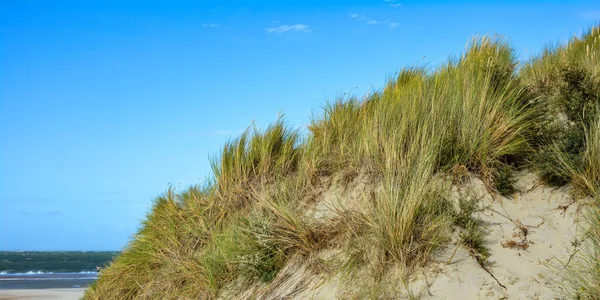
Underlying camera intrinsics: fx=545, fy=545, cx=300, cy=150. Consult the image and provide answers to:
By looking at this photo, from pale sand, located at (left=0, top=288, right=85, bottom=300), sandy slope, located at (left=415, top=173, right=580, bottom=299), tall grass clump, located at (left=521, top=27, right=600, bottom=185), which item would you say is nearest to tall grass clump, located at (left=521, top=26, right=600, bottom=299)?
tall grass clump, located at (left=521, top=27, right=600, bottom=185)

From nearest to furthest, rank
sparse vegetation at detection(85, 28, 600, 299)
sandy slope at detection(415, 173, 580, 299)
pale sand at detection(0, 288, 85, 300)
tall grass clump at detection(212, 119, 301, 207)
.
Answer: sandy slope at detection(415, 173, 580, 299) → sparse vegetation at detection(85, 28, 600, 299) → tall grass clump at detection(212, 119, 301, 207) → pale sand at detection(0, 288, 85, 300)

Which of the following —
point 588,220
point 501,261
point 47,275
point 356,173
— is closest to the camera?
point 501,261

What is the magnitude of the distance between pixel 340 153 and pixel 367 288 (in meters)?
2.64

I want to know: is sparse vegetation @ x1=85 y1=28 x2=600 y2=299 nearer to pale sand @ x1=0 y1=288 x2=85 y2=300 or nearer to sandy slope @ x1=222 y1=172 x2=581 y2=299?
sandy slope @ x1=222 y1=172 x2=581 y2=299

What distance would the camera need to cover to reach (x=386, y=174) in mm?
6824

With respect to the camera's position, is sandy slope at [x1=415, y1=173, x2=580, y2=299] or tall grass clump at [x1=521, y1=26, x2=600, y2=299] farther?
sandy slope at [x1=415, y1=173, x2=580, y2=299]

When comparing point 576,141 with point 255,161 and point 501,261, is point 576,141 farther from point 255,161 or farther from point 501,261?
point 255,161

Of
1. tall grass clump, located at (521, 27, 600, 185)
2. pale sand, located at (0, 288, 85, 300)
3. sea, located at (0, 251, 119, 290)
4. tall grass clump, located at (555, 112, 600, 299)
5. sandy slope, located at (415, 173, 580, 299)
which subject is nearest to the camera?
tall grass clump, located at (555, 112, 600, 299)

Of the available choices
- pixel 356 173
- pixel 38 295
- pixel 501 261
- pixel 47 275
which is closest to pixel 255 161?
pixel 356 173

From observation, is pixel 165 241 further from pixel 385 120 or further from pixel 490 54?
pixel 490 54

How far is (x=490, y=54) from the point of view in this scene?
8727mm

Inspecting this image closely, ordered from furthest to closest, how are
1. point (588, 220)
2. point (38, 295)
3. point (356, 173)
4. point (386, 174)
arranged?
point (38, 295) → point (356, 173) → point (386, 174) → point (588, 220)

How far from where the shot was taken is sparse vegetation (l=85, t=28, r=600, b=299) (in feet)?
20.5

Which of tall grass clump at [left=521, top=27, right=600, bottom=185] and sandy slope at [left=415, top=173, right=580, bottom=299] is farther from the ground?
tall grass clump at [left=521, top=27, right=600, bottom=185]
